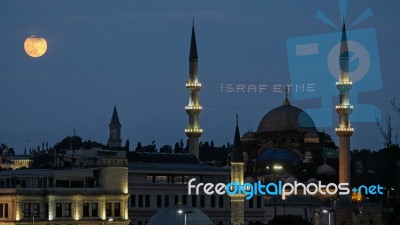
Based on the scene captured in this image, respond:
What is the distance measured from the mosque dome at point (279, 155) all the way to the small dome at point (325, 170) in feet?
8.15

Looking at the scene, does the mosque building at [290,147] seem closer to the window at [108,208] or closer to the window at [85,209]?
the window at [108,208]

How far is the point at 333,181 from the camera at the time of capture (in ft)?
379

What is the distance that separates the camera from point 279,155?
11869cm

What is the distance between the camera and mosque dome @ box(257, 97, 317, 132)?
124 m

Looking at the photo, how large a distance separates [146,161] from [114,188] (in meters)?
20.2

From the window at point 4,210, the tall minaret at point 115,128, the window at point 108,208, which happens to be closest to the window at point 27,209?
the window at point 4,210

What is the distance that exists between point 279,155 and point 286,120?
6.73 metres

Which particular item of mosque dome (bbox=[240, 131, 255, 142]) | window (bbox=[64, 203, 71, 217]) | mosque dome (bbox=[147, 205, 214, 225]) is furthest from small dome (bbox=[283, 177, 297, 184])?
window (bbox=[64, 203, 71, 217])

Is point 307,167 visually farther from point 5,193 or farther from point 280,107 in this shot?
point 5,193

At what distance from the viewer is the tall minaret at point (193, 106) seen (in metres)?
101

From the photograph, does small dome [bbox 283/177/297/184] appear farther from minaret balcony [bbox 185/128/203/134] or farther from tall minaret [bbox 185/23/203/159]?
minaret balcony [bbox 185/128/203/134]

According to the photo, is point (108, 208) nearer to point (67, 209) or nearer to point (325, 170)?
point (67, 209)

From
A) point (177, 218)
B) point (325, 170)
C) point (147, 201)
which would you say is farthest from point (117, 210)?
point (325, 170)

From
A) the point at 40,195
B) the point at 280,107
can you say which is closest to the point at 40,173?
the point at 40,195
